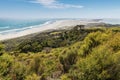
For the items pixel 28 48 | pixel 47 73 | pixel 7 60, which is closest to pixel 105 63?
pixel 47 73

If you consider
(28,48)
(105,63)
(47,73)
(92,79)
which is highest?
(105,63)

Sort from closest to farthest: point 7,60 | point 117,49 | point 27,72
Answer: point 117,49 → point 27,72 → point 7,60

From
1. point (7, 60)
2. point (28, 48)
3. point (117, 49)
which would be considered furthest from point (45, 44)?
point (117, 49)

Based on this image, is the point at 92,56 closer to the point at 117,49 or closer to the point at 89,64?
the point at 89,64

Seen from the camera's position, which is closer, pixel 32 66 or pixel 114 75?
pixel 114 75

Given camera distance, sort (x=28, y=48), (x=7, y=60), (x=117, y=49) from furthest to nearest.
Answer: (x=28, y=48) → (x=7, y=60) → (x=117, y=49)

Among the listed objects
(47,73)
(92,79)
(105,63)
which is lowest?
(47,73)

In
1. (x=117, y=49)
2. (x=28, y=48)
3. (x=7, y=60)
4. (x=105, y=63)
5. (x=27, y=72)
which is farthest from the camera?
(x=28, y=48)

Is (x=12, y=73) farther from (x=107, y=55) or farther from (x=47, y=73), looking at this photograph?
(x=107, y=55)

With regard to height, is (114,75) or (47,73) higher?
(114,75)
